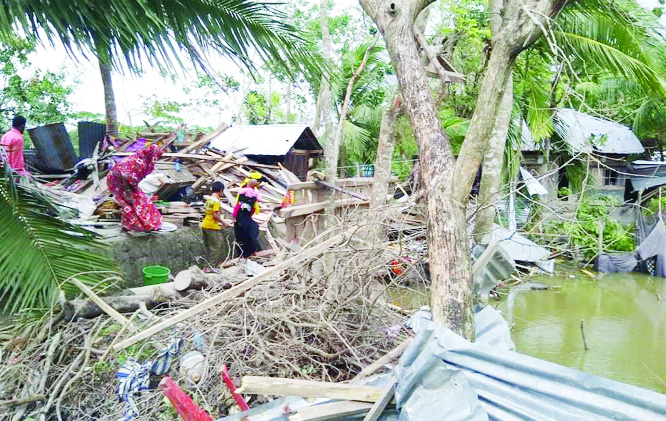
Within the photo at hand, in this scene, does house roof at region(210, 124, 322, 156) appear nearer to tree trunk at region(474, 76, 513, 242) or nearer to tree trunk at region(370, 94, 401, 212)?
tree trunk at region(474, 76, 513, 242)

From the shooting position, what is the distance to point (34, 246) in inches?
159

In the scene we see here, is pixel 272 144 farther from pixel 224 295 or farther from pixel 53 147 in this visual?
pixel 224 295

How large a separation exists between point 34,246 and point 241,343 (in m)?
1.76

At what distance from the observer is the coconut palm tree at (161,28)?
3.37 m

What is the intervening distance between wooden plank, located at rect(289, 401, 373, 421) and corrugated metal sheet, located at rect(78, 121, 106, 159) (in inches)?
409

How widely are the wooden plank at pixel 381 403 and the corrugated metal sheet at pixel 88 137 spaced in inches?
416

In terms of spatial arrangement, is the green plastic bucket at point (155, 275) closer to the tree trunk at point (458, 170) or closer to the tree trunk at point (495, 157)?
the tree trunk at point (458, 170)

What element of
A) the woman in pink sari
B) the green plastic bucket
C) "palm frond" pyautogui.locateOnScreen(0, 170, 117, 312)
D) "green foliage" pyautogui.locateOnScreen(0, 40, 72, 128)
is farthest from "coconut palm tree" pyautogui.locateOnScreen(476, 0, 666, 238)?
"green foliage" pyautogui.locateOnScreen(0, 40, 72, 128)

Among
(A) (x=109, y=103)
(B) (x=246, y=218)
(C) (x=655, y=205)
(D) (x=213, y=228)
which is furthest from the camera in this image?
(C) (x=655, y=205)

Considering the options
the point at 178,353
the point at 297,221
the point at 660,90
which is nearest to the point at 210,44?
the point at 178,353

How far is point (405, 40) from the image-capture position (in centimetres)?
404

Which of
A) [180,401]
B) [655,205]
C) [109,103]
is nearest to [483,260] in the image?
[180,401]

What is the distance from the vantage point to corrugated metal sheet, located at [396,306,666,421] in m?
2.44

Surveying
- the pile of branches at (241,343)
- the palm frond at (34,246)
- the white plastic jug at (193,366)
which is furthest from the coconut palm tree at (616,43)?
the palm frond at (34,246)
